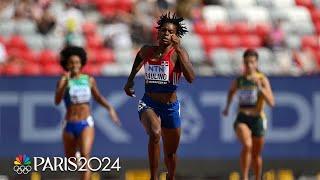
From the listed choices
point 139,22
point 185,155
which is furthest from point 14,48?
point 185,155

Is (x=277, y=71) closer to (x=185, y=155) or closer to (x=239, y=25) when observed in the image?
(x=239, y=25)

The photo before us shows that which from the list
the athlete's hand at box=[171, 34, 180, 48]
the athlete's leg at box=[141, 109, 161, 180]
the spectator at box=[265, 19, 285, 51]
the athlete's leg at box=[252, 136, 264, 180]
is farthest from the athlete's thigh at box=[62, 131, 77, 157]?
the spectator at box=[265, 19, 285, 51]

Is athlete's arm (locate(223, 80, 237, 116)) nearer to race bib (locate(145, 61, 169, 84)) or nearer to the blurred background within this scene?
the blurred background

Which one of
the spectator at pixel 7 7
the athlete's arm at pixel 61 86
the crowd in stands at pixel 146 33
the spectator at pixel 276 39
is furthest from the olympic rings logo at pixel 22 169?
the spectator at pixel 276 39

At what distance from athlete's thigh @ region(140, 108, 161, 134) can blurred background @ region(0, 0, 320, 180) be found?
186 inches

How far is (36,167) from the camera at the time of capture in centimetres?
1564

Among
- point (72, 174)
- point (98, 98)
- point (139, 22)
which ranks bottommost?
point (72, 174)

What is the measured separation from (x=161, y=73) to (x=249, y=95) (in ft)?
17.5

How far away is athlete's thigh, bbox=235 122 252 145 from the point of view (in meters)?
16.8

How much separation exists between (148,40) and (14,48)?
10.1 ft

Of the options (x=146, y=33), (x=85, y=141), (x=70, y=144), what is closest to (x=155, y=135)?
(x=85, y=141)

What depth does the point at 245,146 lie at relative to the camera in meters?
16.7

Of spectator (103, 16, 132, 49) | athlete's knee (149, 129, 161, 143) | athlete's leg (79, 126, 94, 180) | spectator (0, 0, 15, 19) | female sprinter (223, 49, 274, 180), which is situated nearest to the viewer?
athlete's knee (149, 129, 161, 143)

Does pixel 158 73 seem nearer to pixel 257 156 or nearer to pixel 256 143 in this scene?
pixel 257 156
